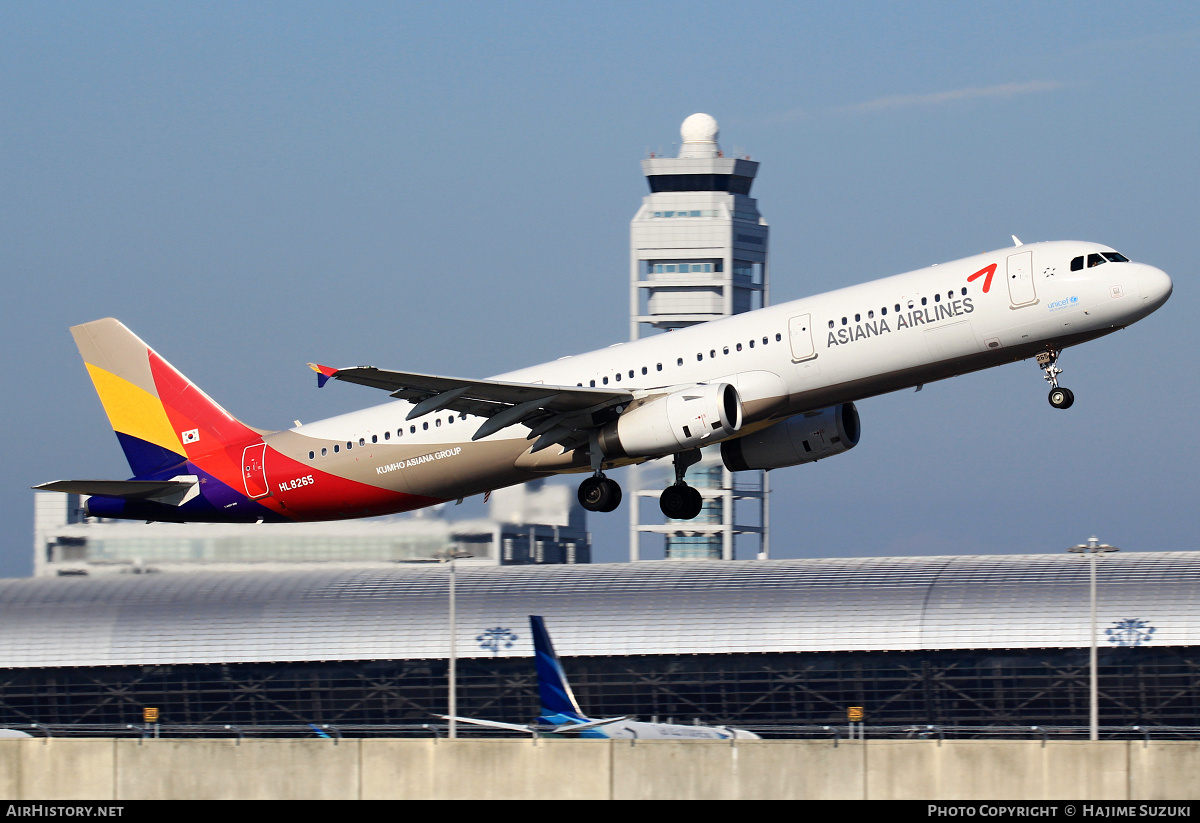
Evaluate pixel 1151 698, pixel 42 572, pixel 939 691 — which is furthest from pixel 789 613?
pixel 42 572

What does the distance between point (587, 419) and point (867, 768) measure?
435 inches

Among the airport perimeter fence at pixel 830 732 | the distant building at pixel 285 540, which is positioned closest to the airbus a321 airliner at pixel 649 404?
the airport perimeter fence at pixel 830 732

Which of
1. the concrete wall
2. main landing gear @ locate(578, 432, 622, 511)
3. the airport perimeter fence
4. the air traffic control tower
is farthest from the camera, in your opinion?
the air traffic control tower

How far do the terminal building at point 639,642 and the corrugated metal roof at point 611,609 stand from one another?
0.10m

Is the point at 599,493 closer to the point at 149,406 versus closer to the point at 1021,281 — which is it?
the point at 1021,281

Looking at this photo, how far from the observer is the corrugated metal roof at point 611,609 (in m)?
73.1

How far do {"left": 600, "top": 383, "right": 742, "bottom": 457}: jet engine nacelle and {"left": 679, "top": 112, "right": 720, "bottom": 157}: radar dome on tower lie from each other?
377ft

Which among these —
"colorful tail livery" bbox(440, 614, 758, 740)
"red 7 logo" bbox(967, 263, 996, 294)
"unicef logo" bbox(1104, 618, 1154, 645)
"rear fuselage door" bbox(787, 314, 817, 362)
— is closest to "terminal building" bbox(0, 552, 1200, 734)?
"unicef logo" bbox(1104, 618, 1154, 645)

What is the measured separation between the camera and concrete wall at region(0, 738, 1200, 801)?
3512cm

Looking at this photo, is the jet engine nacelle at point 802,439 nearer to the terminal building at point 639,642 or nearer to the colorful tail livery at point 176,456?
the colorful tail livery at point 176,456

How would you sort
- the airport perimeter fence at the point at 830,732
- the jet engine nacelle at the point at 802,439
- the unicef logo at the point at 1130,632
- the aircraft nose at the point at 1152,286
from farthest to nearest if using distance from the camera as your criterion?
the unicef logo at the point at 1130,632 → the jet engine nacelle at the point at 802,439 → the aircraft nose at the point at 1152,286 → the airport perimeter fence at the point at 830,732

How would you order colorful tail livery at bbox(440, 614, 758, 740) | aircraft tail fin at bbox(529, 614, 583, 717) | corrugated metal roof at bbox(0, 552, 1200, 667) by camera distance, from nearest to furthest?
colorful tail livery at bbox(440, 614, 758, 740) < aircraft tail fin at bbox(529, 614, 583, 717) < corrugated metal roof at bbox(0, 552, 1200, 667)

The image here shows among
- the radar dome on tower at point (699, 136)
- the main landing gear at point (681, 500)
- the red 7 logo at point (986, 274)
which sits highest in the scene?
the radar dome on tower at point (699, 136)

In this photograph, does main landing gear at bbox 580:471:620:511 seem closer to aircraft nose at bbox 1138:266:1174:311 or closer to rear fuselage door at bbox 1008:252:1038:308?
rear fuselage door at bbox 1008:252:1038:308
